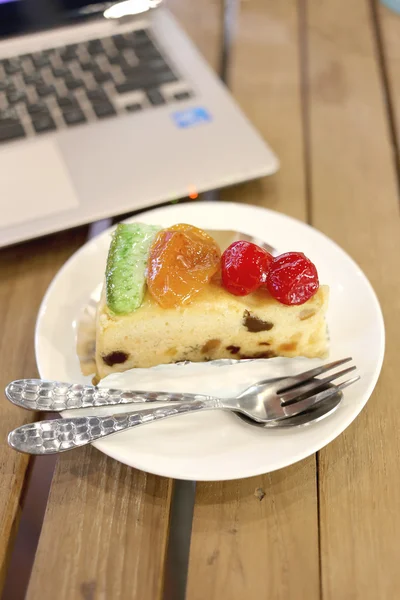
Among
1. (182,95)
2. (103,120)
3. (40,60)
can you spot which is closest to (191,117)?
(182,95)

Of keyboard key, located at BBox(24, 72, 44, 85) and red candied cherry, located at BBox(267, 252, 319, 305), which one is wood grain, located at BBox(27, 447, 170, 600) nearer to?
red candied cherry, located at BBox(267, 252, 319, 305)

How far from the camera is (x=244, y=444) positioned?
2.42 feet

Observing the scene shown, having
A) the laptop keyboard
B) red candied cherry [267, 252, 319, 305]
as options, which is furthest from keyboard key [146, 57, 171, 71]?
red candied cherry [267, 252, 319, 305]

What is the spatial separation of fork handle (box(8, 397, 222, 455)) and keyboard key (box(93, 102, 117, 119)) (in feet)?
2.31

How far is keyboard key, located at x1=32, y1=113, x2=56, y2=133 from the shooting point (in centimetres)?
112

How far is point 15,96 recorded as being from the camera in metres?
1.16

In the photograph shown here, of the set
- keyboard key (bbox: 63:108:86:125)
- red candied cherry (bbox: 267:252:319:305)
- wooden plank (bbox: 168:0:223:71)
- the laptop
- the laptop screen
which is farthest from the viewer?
wooden plank (bbox: 168:0:223:71)

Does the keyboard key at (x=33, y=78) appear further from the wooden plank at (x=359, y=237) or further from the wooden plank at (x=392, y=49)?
the wooden plank at (x=392, y=49)

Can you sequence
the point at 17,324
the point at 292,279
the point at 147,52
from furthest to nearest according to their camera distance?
the point at 147,52 < the point at 17,324 < the point at 292,279

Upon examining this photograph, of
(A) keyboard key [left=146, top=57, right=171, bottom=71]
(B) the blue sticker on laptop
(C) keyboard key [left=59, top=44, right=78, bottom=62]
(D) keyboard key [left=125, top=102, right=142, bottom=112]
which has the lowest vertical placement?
(B) the blue sticker on laptop

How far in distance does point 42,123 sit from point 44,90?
0.35 ft

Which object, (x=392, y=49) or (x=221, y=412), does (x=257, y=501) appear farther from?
(x=392, y=49)

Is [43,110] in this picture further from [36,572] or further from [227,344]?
[36,572]

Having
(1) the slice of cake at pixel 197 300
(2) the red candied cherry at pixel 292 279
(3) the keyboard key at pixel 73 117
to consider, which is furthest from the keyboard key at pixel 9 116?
(2) the red candied cherry at pixel 292 279
